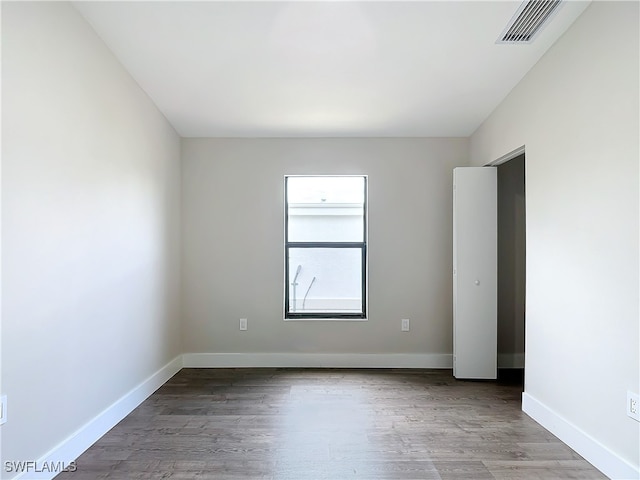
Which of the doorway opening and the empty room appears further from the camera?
the doorway opening

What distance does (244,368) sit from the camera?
4.67m

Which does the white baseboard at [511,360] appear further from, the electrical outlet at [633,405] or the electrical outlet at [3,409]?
the electrical outlet at [3,409]

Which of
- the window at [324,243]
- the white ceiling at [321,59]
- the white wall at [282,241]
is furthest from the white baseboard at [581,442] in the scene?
the white ceiling at [321,59]

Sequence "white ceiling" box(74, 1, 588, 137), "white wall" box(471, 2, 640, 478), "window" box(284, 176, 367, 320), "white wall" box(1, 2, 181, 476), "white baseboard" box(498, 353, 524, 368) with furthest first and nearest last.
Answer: "window" box(284, 176, 367, 320), "white baseboard" box(498, 353, 524, 368), "white ceiling" box(74, 1, 588, 137), "white wall" box(471, 2, 640, 478), "white wall" box(1, 2, 181, 476)

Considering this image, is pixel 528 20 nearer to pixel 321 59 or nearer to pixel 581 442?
pixel 321 59

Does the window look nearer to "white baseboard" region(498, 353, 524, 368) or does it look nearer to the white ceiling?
the white ceiling

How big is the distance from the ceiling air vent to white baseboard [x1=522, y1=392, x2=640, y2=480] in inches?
94.3

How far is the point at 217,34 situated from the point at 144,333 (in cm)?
235

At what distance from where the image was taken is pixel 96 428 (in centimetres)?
283

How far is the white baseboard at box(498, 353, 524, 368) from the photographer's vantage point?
4.65 metres

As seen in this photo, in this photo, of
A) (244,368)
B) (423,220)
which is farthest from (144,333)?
(423,220)

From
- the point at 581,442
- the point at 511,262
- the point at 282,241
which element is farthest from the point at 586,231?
the point at 282,241

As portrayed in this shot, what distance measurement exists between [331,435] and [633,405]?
1669 mm

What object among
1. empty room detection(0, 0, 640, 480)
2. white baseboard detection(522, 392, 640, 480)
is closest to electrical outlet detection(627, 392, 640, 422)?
empty room detection(0, 0, 640, 480)
